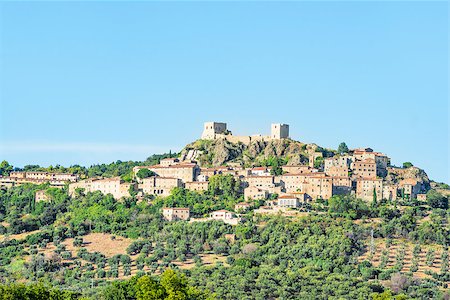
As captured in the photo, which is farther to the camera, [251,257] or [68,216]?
[68,216]

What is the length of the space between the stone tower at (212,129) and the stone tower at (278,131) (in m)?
6.40

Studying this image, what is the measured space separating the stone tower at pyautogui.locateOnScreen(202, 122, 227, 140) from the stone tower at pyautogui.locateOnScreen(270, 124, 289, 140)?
21.0ft

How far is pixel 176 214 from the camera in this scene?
96.8 metres

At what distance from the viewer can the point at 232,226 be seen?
3656 inches

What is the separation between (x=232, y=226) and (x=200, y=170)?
15594 millimetres

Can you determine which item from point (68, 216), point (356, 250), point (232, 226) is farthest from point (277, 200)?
point (68, 216)

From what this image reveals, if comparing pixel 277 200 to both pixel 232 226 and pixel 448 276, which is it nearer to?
pixel 232 226

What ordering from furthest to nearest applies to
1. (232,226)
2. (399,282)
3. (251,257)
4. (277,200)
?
(277,200), (232,226), (251,257), (399,282)

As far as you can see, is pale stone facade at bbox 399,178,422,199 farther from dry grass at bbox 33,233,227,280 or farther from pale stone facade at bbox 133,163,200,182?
dry grass at bbox 33,233,227,280

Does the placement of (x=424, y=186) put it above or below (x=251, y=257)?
above

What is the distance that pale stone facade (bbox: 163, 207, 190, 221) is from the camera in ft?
317

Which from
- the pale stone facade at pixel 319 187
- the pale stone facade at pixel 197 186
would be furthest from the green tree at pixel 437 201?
the pale stone facade at pixel 197 186

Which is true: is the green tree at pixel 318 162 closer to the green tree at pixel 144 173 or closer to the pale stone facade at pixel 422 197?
the pale stone facade at pixel 422 197

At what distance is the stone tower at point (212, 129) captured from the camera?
4653 inches
